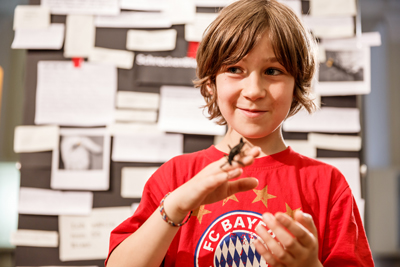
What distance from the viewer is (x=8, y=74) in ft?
7.29

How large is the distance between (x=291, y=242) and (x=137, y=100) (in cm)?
95

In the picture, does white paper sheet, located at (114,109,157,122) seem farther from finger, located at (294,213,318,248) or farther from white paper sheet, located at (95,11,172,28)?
finger, located at (294,213,318,248)

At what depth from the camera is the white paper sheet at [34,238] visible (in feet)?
3.95

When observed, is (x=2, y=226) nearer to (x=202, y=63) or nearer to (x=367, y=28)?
(x=202, y=63)

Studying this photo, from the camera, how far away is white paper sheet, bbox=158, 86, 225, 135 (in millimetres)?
1229

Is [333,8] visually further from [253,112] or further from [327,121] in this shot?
[253,112]

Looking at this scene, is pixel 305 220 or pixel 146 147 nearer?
pixel 305 220

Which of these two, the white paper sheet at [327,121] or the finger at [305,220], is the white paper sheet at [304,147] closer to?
the white paper sheet at [327,121]

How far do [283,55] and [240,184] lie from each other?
0.86ft

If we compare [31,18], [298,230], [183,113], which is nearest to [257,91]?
[298,230]

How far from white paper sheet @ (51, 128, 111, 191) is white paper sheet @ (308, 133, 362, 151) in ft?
2.82

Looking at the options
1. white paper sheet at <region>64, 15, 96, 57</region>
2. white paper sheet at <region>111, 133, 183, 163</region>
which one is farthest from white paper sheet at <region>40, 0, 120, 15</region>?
white paper sheet at <region>111, 133, 183, 163</region>

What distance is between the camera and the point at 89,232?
1208 millimetres

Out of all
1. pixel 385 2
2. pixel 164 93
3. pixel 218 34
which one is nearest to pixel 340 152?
pixel 164 93
